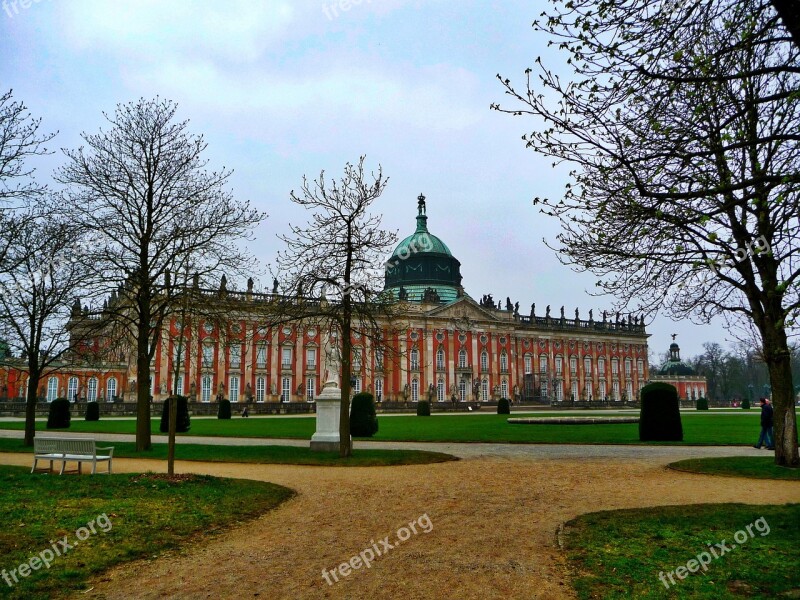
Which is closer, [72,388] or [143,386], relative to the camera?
[143,386]

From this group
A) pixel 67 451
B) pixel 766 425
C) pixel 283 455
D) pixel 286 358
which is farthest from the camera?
pixel 286 358

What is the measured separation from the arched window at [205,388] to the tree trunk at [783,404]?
159ft

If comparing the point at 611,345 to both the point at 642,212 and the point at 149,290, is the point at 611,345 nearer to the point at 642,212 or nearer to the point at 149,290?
the point at 149,290

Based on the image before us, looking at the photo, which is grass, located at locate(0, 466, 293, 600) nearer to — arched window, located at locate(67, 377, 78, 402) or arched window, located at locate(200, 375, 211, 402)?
arched window, located at locate(67, 377, 78, 402)

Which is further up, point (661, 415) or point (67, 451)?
point (67, 451)

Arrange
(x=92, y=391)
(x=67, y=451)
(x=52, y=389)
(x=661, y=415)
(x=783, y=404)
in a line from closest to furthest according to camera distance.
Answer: (x=67, y=451) → (x=783, y=404) → (x=661, y=415) → (x=52, y=389) → (x=92, y=391)

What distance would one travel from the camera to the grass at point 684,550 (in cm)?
527

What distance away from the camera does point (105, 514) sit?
7820 mm

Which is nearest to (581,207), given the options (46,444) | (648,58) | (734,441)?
(648,58)

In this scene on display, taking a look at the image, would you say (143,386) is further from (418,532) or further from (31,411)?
(418,532)

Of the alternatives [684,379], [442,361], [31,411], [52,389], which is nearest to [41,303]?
[31,411]

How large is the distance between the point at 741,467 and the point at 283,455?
10533 millimetres

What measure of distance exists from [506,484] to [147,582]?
684cm
